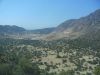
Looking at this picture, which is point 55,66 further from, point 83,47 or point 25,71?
point 83,47

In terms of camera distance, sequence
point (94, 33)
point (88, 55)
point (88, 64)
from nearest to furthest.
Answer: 1. point (88, 64)
2. point (88, 55)
3. point (94, 33)

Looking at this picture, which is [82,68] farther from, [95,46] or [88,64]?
[95,46]

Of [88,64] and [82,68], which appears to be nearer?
[82,68]

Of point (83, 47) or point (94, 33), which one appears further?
point (94, 33)

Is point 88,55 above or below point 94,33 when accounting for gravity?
below

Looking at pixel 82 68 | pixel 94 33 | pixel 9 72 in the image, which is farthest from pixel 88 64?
pixel 94 33

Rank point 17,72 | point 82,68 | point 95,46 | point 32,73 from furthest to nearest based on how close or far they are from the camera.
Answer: point 95,46 < point 82,68 < point 32,73 < point 17,72

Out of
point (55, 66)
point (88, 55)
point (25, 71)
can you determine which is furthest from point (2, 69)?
point (88, 55)

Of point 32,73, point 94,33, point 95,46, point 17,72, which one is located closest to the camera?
point 17,72

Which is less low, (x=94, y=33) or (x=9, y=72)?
(x=94, y=33)
